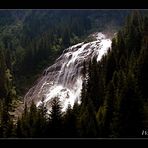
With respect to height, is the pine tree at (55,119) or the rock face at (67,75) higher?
the rock face at (67,75)

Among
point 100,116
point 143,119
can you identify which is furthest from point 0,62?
point 143,119

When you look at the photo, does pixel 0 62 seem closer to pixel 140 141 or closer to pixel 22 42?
pixel 22 42

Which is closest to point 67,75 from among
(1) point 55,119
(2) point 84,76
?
(2) point 84,76

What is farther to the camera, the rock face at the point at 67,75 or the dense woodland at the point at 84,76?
the rock face at the point at 67,75

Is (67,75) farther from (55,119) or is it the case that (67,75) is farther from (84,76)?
(55,119)

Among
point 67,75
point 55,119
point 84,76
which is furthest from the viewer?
point 67,75
